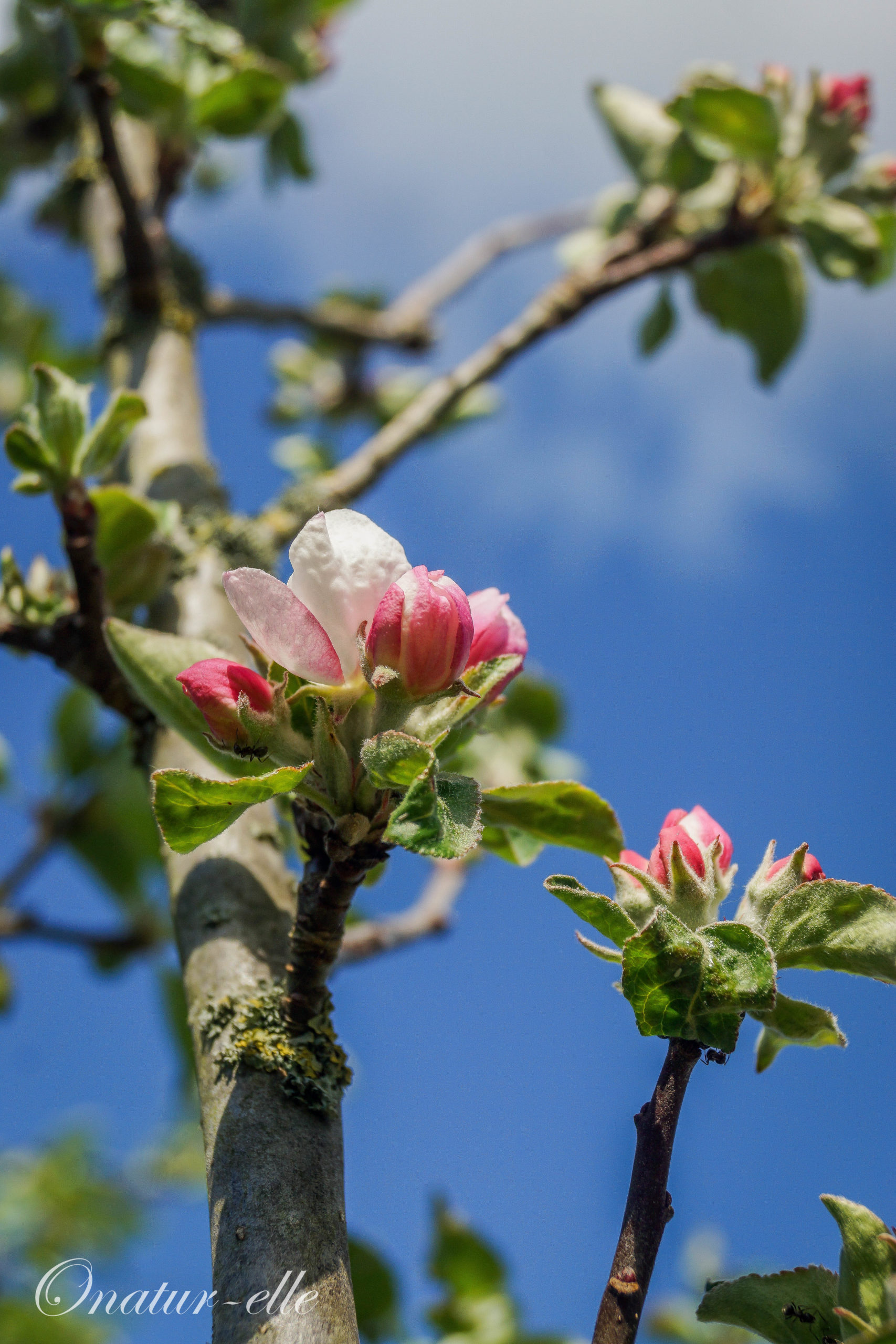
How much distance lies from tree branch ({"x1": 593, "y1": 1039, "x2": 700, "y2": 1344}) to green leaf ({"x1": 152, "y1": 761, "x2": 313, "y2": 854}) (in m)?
0.36

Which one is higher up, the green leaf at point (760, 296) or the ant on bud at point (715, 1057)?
the green leaf at point (760, 296)

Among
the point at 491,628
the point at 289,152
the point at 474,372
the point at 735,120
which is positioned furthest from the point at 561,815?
the point at 289,152

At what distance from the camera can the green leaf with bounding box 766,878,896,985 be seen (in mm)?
834

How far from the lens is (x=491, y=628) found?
1.00 m

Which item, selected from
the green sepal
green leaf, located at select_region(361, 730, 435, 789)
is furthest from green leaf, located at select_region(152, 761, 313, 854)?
the green sepal

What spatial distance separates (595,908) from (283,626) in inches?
13.0

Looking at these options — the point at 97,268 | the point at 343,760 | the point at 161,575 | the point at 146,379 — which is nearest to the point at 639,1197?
the point at 343,760

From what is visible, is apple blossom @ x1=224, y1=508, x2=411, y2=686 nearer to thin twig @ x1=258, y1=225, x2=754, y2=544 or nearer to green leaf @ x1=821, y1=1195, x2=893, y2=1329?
green leaf @ x1=821, y1=1195, x2=893, y2=1329

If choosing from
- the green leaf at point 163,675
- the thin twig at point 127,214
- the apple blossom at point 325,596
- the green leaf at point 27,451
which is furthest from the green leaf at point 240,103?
the apple blossom at point 325,596

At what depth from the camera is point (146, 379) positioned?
211cm

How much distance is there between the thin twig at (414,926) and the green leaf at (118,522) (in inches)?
25.7

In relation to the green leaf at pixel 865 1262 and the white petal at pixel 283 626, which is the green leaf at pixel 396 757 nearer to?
the white petal at pixel 283 626

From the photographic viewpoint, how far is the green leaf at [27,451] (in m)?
1.29

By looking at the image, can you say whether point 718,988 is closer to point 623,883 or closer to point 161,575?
point 623,883
